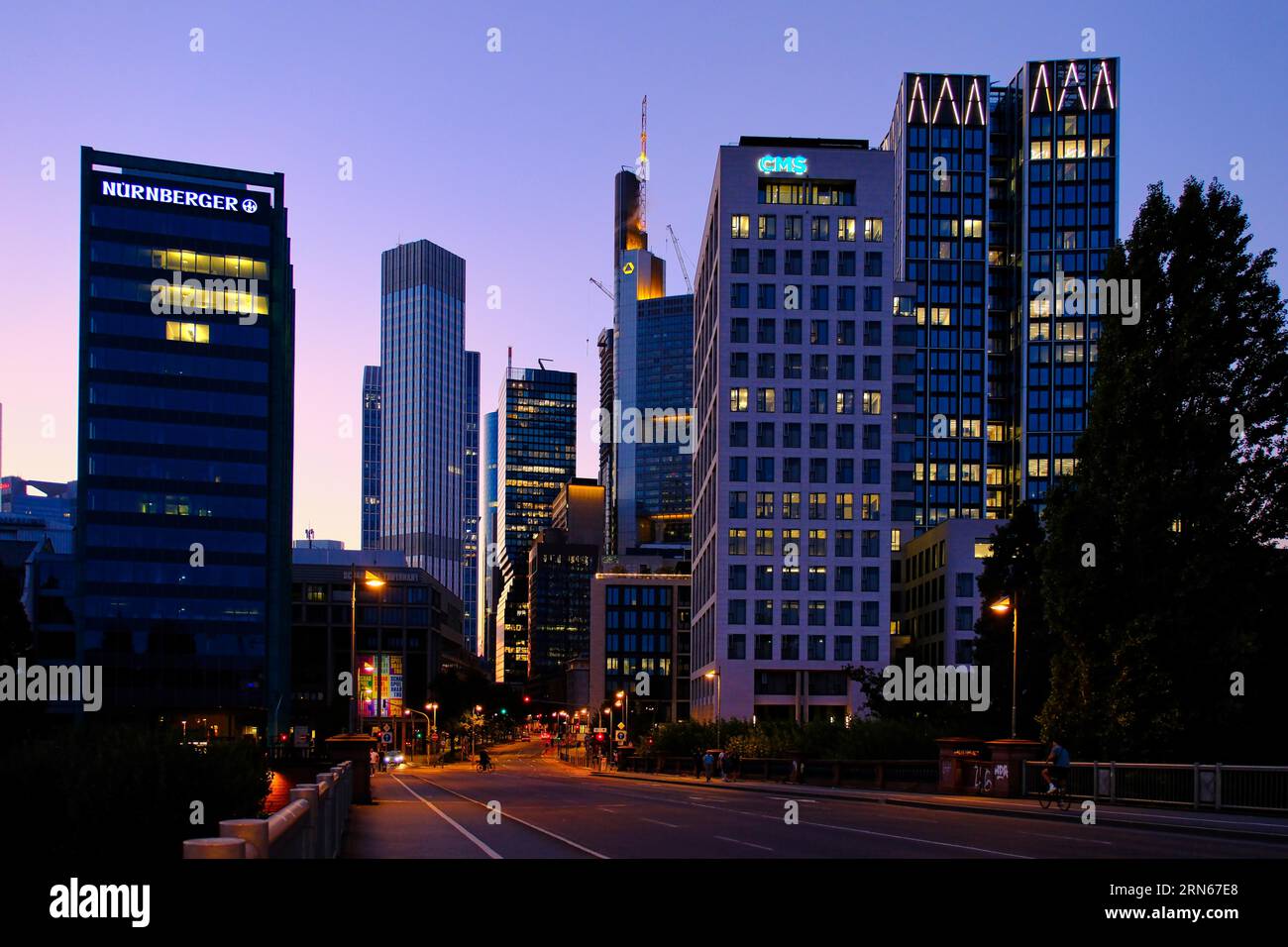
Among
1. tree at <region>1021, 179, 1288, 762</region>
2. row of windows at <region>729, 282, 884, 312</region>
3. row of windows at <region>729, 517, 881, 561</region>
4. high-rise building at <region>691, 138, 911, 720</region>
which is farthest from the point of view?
row of windows at <region>729, 282, 884, 312</region>

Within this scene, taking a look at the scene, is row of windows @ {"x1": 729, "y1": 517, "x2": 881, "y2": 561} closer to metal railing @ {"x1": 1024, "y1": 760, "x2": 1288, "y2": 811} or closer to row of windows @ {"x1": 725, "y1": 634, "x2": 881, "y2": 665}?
row of windows @ {"x1": 725, "y1": 634, "x2": 881, "y2": 665}

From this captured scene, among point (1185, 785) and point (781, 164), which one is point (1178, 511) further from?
point (781, 164)

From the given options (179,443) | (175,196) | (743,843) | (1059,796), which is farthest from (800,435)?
(743,843)

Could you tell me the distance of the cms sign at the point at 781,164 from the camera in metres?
116

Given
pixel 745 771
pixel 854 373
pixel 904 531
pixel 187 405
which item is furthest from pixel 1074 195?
pixel 745 771

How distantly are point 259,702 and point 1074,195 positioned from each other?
128 meters

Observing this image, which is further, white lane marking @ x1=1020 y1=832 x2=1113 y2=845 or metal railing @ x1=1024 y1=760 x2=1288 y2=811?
metal railing @ x1=1024 y1=760 x2=1288 y2=811

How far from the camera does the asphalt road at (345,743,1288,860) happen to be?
18.7 m

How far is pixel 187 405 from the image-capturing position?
132 meters

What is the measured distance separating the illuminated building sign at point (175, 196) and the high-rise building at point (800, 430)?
188ft

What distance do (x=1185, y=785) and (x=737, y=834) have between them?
13572 mm

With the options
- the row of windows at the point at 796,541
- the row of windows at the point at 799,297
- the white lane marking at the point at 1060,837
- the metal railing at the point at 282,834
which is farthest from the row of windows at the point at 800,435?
the metal railing at the point at 282,834

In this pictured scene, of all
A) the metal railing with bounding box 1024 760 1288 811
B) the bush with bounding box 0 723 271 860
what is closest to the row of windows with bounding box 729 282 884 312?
the metal railing with bounding box 1024 760 1288 811

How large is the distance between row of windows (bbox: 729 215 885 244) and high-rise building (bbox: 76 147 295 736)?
5671cm
